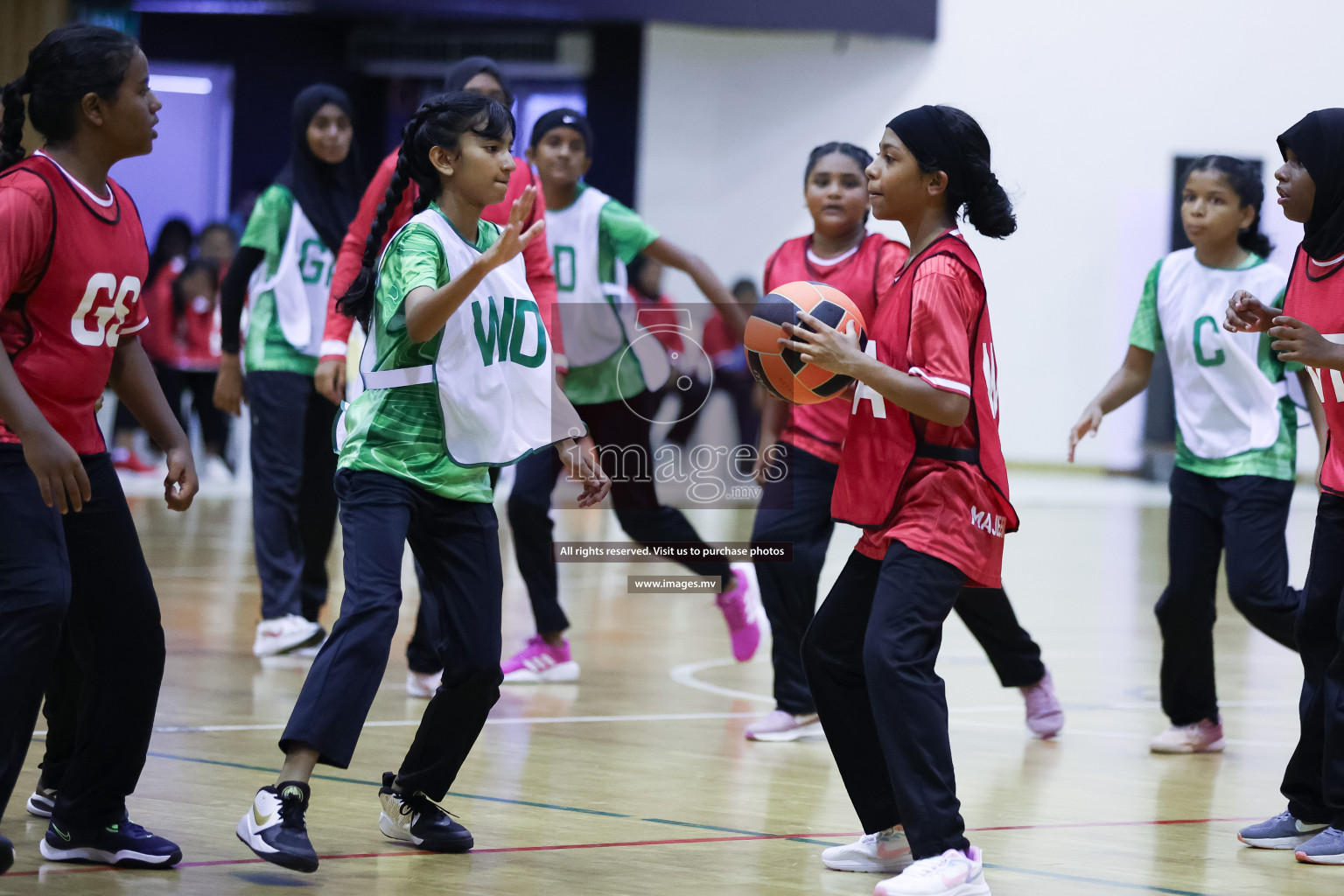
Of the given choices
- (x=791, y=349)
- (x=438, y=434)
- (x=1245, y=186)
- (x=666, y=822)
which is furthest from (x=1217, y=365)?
(x=438, y=434)

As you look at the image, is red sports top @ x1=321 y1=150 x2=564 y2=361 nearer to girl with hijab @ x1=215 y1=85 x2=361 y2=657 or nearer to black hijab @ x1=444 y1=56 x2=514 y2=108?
black hijab @ x1=444 y1=56 x2=514 y2=108

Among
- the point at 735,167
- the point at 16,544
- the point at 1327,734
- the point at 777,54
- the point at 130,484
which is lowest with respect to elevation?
the point at 130,484

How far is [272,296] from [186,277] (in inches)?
353

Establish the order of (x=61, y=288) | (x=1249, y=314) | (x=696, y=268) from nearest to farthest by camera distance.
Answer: (x=61, y=288) → (x=1249, y=314) → (x=696, y=268)

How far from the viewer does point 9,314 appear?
142 inches

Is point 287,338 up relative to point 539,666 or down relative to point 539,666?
up

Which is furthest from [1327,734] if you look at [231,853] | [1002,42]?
[1002,42]

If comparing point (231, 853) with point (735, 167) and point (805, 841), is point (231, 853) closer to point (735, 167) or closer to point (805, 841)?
point (805, 841)

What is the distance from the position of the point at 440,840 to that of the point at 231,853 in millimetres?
508

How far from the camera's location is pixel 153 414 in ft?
13.2

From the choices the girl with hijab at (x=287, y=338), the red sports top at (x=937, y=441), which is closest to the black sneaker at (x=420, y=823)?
the red sports top at (x=937, y=441)

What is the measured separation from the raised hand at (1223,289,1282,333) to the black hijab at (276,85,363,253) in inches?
158

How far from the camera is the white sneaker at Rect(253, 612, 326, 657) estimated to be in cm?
690

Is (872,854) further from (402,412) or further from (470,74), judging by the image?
(470,74)
